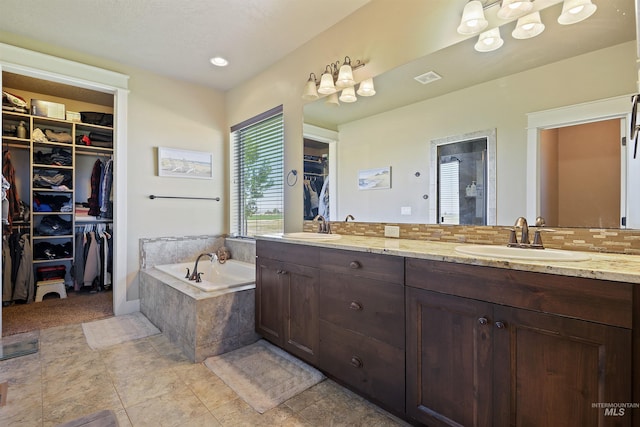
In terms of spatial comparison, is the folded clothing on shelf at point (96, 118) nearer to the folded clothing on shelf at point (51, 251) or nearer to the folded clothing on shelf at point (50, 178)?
the folded clothing on shelf at point (50, 178)

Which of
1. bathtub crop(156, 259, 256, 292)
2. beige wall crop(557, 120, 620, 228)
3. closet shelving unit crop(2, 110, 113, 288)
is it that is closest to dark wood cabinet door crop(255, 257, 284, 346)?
bathtub crop(156, 259, 256, 292)

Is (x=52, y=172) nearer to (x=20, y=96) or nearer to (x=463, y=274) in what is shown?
(x=20, y=96)

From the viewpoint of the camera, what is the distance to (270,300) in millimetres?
2252

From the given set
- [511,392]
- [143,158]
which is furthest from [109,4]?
[511,392]

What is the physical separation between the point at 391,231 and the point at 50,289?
400 cm

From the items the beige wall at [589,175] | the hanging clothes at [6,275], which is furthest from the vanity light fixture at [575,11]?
the hanging clothes at [6,275]

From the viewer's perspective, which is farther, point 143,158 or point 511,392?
point 143,158

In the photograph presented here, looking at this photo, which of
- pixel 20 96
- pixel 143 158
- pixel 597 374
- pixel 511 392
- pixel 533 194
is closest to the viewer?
pixel 597 374

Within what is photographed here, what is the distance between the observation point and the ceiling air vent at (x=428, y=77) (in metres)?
1.88

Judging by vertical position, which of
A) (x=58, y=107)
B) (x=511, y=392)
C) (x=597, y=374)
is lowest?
(x=511, y=392)

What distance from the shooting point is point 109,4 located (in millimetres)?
2217

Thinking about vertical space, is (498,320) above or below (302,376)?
above

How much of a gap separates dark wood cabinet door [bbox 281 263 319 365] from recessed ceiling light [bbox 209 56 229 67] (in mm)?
2232

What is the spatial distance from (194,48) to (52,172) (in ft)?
8.25
